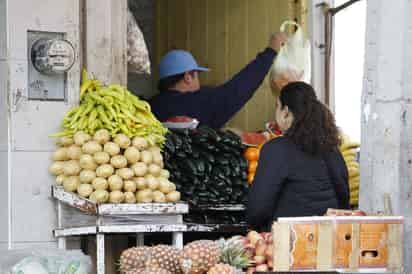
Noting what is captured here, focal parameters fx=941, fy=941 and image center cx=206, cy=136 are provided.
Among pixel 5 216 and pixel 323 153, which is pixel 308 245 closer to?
pixel 323 153

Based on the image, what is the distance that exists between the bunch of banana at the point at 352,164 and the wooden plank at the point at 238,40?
50.5 inches

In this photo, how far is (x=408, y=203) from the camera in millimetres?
5191

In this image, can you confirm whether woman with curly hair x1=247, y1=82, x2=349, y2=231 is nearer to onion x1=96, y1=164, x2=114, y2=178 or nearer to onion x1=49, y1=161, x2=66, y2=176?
onion x1=96, y1=164, x2=114, y2=178

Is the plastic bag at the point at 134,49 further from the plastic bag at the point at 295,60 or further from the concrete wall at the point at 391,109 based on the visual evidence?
the concrete wall at the point at 391,109

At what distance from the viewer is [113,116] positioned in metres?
6.07

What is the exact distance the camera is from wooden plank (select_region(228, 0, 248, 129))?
852cm

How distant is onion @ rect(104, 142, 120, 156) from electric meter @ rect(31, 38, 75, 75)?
616 mm

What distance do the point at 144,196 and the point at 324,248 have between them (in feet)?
5.26

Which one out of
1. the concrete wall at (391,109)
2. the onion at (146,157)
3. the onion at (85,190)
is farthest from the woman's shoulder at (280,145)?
the onion at (85,190)

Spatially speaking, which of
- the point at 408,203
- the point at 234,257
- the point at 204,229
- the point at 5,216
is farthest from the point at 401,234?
the point at 5,216

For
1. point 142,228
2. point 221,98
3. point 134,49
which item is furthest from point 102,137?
point 221,98

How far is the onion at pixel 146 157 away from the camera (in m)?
6.01

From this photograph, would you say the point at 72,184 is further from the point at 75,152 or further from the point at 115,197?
the point at 115,197

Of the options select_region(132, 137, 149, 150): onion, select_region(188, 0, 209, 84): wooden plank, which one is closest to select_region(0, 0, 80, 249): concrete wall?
select_region(132, 137, 149, 150): onion
